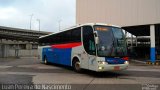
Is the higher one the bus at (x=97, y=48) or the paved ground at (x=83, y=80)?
the bus at (x=97, y=48)

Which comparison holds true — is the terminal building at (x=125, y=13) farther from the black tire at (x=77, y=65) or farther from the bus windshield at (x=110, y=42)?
the bus windshield at (x=110, y=42)

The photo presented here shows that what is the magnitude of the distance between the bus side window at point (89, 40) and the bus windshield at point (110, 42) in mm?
444

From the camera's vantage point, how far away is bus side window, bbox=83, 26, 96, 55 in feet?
44.1

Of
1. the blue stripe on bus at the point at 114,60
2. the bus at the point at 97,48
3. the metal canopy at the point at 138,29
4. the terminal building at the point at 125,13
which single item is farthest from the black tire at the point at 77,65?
the metal canopy at the point at 138,29

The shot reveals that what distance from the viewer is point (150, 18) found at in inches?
1025

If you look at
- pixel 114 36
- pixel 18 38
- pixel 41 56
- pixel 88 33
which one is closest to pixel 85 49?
pixel 88 33

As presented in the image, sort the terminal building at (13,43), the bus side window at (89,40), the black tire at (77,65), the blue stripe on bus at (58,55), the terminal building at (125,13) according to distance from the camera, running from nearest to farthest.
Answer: the bus side window at (89,40)
the black tire at (77,65)
the blue stripe on bus at (58,55)
the terminal building at (125,13)
the terminal building at (13,43)

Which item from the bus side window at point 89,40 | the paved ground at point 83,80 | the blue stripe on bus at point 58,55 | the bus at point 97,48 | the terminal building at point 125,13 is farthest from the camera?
the terminal building at point 125,13

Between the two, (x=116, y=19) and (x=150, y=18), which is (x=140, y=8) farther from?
(x=116, y=19)

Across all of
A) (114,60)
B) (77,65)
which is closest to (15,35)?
(77,65)

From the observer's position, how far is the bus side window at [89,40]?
1344 centimetres

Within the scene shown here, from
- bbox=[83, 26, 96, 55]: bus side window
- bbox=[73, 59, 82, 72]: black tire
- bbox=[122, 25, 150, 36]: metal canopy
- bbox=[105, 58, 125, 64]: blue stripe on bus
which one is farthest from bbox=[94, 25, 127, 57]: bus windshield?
bbox=[122, 25, 150, 36]: metal canopy

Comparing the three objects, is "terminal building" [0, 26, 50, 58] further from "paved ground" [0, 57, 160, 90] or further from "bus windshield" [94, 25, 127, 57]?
"bus windshield" [94, 25, 127, 57]

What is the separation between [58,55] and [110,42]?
7.09 metres
